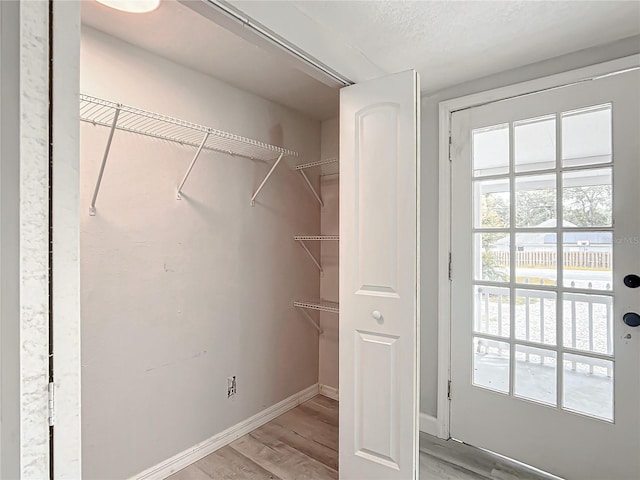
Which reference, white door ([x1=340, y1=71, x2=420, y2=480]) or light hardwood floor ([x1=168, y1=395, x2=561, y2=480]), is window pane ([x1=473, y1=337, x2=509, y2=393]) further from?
white door ([x1=340, y1=71, x2=420, y2=480])

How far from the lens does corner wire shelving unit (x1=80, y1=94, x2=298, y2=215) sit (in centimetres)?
155

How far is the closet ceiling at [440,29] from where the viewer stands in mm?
1478

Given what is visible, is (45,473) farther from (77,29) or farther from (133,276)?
(133,276)

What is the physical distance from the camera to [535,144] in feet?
6.44

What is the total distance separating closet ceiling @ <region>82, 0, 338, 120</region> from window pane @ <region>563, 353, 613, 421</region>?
6.85ft

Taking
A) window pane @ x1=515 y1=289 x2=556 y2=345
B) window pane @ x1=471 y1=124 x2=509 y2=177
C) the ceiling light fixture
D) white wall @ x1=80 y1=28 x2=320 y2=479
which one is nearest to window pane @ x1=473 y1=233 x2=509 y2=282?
window pane @ x1=515 y1=289 x2=556 y2=345

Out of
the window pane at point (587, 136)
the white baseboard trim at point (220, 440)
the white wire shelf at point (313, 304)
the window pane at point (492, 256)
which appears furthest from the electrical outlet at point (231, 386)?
the window pane at point (587, 136)

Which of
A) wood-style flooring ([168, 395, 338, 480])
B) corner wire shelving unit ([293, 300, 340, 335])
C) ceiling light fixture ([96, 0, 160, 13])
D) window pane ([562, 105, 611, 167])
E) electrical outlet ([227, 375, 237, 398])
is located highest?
ceiling light fixture ([96, 0, 160, 13])

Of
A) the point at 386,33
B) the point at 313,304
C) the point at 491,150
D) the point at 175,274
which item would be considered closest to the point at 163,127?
the point at 175,274

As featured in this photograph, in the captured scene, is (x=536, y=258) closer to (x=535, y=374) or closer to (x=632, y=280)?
(x=632, y=280)

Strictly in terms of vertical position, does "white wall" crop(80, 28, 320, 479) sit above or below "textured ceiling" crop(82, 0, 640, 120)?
below

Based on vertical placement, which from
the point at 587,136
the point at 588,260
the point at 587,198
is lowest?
the point at 588,260

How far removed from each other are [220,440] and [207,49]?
7.56 feet

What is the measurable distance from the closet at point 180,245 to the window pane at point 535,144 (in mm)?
1242
